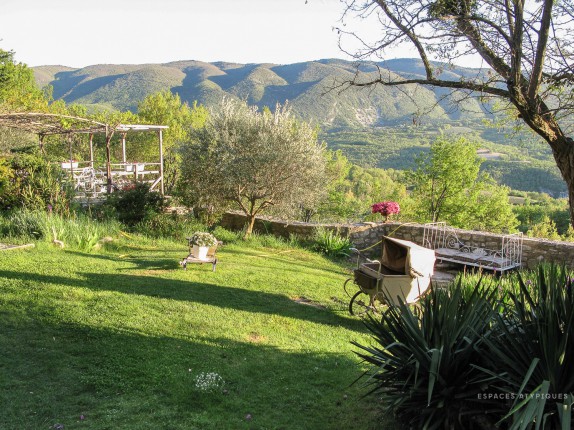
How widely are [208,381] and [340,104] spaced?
243 feet

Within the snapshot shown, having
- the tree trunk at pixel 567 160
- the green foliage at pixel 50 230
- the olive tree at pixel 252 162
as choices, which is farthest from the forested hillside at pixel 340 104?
the tree trunk at pixel 567 160

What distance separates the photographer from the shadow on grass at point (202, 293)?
6.22 metres

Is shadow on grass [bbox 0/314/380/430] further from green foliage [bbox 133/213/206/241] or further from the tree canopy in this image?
the tree canopy

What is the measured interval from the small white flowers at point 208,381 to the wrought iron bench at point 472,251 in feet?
24.1

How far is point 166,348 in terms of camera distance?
4594 mm

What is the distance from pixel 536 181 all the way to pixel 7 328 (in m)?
55.8

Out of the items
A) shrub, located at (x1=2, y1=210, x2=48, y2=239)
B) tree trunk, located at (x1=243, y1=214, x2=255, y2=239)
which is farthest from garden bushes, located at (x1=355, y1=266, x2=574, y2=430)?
tree trunk, located at (x1=243, y1=214, x2=255, y2=239)

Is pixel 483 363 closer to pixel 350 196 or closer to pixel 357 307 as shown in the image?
pixel 357 307

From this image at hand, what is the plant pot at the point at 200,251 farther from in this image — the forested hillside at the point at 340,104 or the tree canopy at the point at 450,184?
the forested hillside at the point at 340,104

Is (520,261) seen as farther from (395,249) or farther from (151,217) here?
(151,217)

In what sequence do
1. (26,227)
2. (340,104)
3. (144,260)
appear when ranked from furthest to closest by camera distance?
(340,104) < (26,227) < (144,260)

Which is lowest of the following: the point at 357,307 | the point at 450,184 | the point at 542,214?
the point at 542,214

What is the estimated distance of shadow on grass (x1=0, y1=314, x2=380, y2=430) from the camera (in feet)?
11.2

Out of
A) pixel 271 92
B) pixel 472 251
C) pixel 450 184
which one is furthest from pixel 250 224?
pixel 271 92
